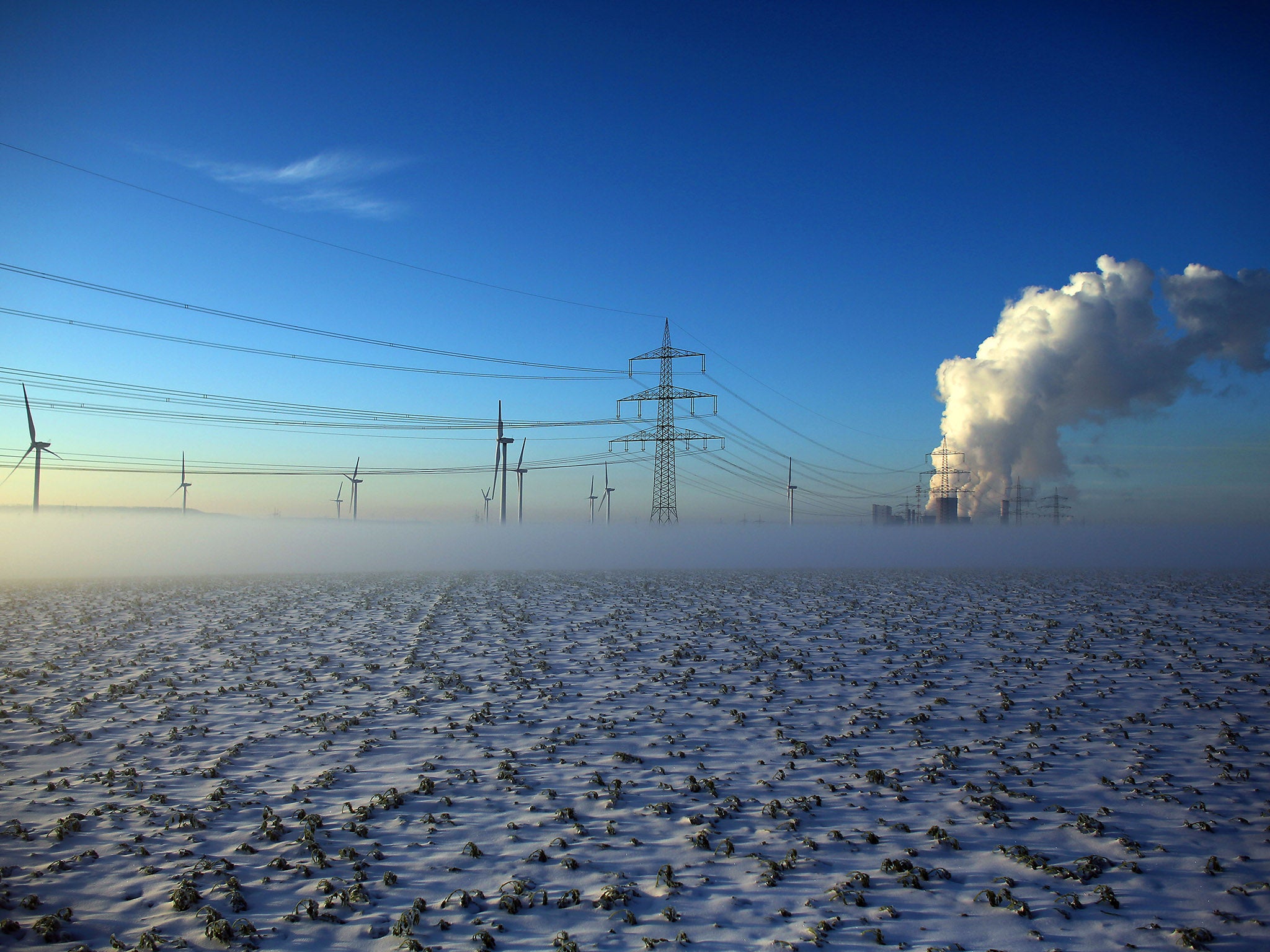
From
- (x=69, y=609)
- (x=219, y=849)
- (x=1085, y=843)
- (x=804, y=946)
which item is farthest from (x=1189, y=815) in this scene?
(x=69, y=609)

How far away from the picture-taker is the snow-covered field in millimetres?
6402

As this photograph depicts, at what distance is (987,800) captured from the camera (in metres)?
8.70

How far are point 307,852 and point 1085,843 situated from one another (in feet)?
26.0

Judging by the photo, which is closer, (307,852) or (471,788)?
(307,852)

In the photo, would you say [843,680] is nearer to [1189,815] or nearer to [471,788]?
[1189,815]

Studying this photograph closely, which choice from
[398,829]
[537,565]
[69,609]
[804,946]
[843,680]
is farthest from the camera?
[537,565]

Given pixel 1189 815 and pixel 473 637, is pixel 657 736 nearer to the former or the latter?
pixel 1189 815

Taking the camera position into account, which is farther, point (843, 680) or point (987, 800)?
point (843, 680)

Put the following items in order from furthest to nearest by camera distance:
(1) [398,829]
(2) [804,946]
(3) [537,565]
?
(3) [537,565] < (1) [398,829] < (2) [804,946]

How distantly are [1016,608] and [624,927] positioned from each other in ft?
76.1

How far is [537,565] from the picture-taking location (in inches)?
2210

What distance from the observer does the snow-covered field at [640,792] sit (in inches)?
252

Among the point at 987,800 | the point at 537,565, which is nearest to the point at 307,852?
the point at 987,800

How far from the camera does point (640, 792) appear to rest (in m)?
9.18
